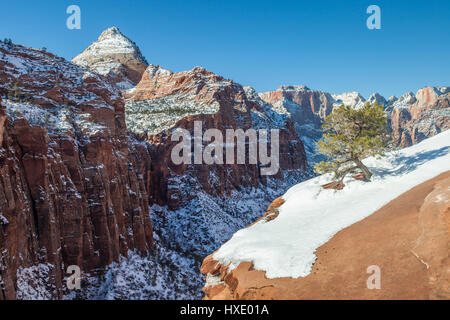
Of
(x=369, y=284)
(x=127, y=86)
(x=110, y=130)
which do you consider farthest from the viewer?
(x=127, y=86)

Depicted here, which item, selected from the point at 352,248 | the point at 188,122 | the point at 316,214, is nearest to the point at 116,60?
the point at 188,122

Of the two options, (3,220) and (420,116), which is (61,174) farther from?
(420,116)

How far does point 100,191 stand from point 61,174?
18.3ft

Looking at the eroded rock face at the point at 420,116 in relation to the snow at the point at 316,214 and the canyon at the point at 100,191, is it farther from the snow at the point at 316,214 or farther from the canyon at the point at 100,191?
the snow at the point at 316,214

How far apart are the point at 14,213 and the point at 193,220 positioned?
39801mm

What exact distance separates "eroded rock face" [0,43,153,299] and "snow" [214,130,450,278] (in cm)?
1903

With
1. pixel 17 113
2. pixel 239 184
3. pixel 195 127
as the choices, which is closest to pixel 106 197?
pixel 17 113

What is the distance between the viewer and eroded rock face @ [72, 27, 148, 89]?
113688 millimetres

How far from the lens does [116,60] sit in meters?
122

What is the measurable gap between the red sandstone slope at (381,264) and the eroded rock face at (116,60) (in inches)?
4440

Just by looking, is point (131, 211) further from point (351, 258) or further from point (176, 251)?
point (351, 258)

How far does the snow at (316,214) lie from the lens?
35.4ft

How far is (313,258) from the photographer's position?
10398 millimetres

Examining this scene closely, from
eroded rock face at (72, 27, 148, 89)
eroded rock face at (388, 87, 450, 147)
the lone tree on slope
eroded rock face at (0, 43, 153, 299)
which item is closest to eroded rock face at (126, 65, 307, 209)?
eroded rock face at (72, 27, 148, 89)
